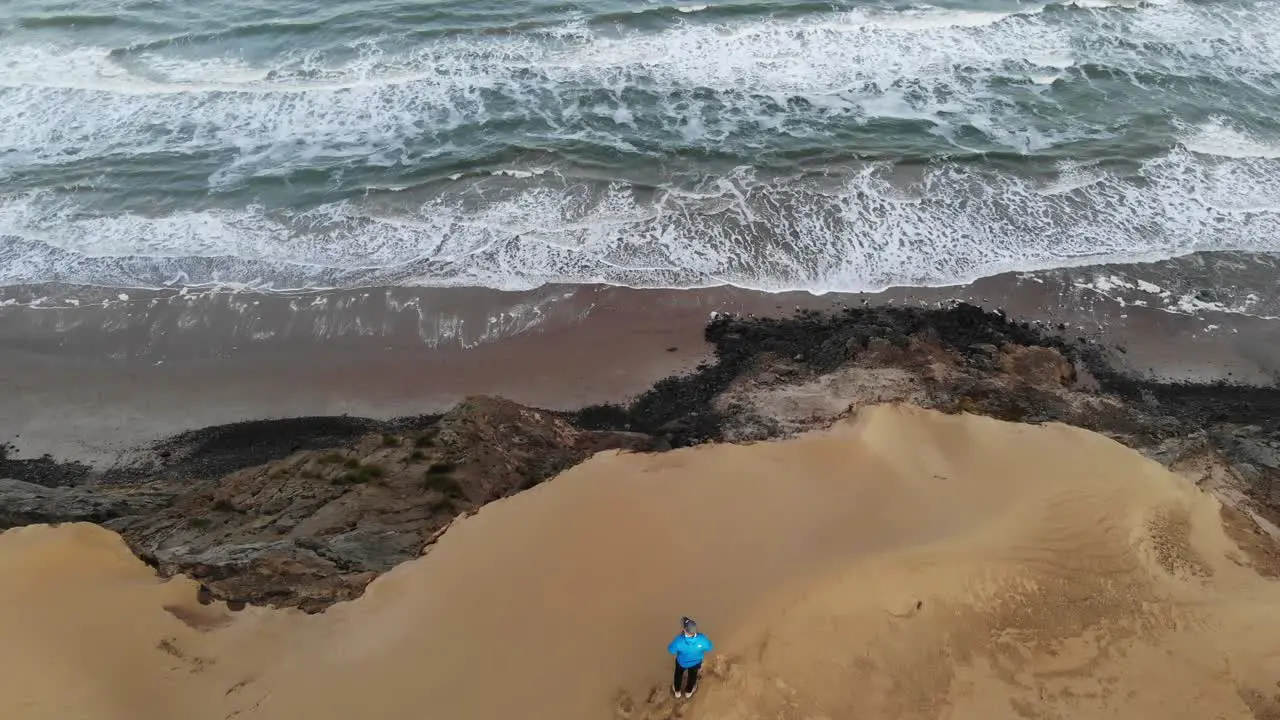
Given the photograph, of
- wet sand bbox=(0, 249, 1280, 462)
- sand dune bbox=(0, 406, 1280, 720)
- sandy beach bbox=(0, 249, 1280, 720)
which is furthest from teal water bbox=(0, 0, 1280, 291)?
sand dune bbox=(0, 406, 1280, 720)

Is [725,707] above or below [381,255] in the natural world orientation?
below

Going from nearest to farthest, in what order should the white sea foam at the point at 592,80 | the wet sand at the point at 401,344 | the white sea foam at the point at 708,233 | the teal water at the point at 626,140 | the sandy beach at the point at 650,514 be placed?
the sandy beach at the point at 650,514 → the wet sand at the point at 401,344 → the white sea foam at the point at 708,233 → the teal water at the point at 626,140 → the white sea foam at the point at 592,80

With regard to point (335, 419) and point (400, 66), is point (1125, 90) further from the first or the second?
point (335, 419)

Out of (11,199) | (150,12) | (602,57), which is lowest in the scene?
(11,199)

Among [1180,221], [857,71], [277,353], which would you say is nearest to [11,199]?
[277,353]

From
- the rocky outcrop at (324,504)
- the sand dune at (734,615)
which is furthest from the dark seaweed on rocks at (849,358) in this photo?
the sand dune at (734,615)

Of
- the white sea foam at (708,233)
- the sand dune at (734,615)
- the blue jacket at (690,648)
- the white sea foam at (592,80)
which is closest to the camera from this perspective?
the blue jacket at (690,648)

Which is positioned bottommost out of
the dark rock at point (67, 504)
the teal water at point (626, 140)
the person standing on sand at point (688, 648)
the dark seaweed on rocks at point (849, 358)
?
the dark seaweed on rocks at point (849, 358)

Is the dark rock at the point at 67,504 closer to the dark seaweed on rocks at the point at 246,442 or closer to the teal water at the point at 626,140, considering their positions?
the dark seaweed on rocks at the point at 246,442
